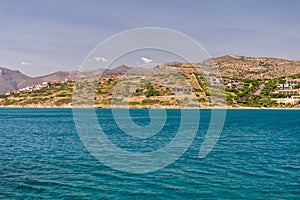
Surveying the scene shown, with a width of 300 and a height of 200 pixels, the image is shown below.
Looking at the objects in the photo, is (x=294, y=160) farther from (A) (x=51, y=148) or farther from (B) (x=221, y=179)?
(A) (x=51, y=148)

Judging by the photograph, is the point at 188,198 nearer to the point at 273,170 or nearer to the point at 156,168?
the point at 156,168

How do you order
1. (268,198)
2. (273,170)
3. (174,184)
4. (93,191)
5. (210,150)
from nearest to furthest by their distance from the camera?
(268,198) → (93,191) → (174,184) → (273,170) → (210,150)

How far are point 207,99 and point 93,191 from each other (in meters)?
169

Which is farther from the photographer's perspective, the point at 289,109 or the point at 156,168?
the point at 289,109

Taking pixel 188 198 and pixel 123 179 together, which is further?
pixel 123 179

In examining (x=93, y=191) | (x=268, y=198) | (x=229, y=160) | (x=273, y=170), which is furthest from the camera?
(x=229, y=160)

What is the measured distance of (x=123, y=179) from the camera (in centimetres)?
2625

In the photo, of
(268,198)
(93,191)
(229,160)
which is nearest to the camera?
(268,198)

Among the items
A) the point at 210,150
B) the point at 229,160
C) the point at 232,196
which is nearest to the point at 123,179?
the point at 232,196

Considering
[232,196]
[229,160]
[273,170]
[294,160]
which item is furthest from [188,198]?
[294,160]

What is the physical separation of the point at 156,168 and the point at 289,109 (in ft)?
609

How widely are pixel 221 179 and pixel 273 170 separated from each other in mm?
6395

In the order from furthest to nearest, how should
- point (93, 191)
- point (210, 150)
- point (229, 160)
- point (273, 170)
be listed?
point (210, 150), point (229, 160), point (273, 170), point (93, 191)

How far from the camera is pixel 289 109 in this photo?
197 meters
